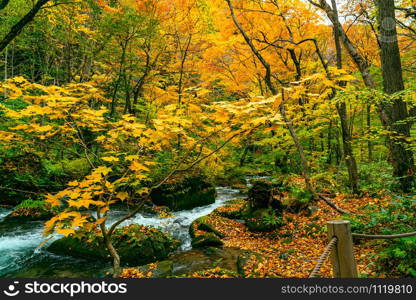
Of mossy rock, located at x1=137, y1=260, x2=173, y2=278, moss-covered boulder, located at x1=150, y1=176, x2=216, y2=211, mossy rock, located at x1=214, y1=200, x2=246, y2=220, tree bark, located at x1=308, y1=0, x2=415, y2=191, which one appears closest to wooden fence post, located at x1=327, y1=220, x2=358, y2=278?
mossy rock, located at x1=137, y1=260, x2=173, y2=278

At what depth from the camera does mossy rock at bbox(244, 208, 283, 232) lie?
7.47 metres

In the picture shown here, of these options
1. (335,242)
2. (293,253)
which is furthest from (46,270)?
(335,242)

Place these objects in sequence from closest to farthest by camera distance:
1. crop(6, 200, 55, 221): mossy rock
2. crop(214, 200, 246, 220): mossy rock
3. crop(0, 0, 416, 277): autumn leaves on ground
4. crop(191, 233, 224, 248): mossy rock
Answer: crop(0, 0, 416, 277): autumn leaves on ground < crop(191, 233, 224, 248): mossy rock < crop(6, 200, 55, 221): mossy rock < crop(214, 200, 246, 220): mossy rock

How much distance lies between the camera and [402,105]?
225 inches

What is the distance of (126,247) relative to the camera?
250 inches

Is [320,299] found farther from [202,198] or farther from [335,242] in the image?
[202,198]

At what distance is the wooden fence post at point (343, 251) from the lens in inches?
88.1

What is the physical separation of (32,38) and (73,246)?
341 inches

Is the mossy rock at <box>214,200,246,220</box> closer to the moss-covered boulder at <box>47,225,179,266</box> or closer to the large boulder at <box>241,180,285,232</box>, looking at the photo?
the large boulder at <box>241,180,285,232</box>
